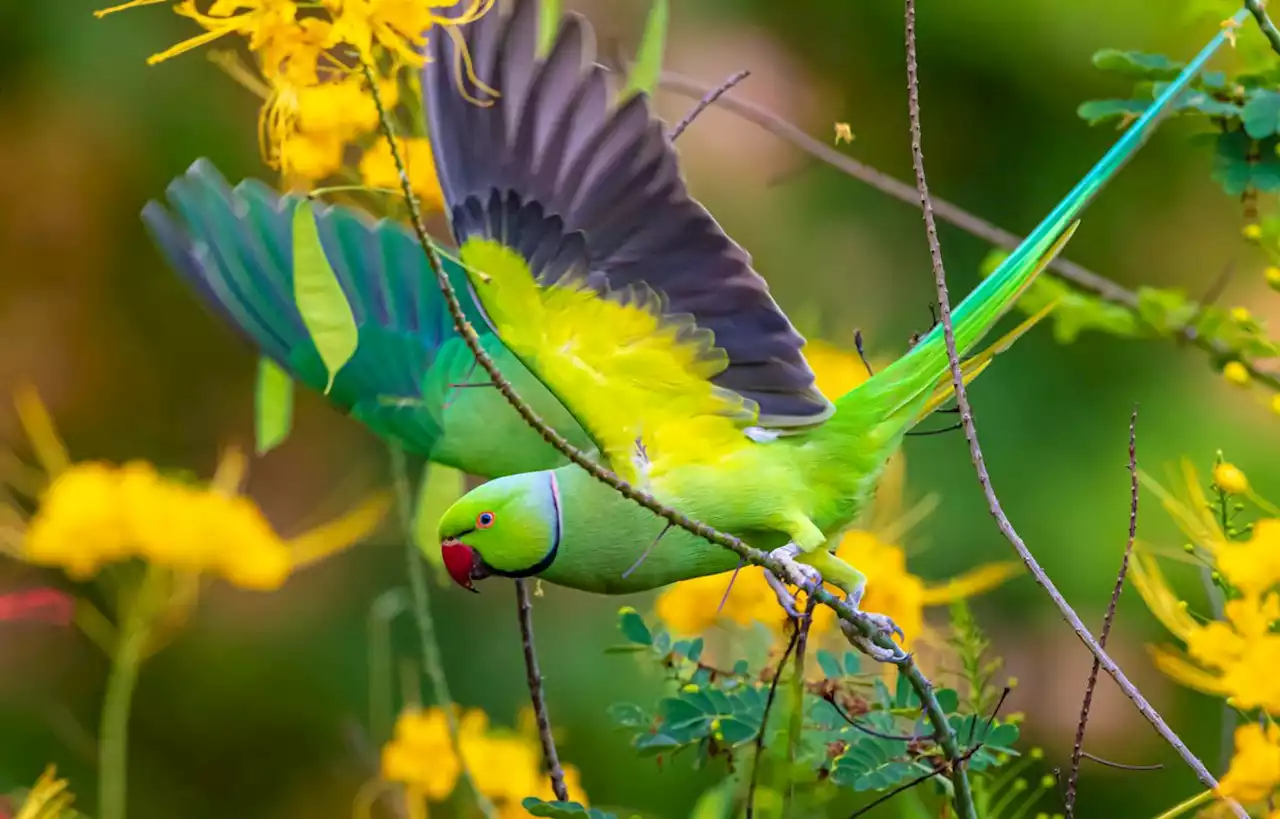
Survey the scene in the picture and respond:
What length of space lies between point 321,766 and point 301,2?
145 centimetres

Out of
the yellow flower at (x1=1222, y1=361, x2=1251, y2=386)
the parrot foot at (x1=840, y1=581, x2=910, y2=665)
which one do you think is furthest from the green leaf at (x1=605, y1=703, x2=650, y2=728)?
the yellow flower at (x1=1222, y1=361, x2=1251, y2=386)

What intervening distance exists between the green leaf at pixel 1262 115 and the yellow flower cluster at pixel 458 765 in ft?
1.68

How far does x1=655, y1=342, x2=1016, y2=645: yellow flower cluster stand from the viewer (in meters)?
0.85

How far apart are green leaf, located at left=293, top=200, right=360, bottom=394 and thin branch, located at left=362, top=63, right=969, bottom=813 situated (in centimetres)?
9

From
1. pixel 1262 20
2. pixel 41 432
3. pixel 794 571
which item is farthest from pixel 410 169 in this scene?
pixel 41 432

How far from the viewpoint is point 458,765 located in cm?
90

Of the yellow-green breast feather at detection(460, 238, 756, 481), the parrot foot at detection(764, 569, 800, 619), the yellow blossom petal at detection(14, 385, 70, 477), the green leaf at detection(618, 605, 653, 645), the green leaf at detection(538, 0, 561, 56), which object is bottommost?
the yellow blossom petal at detection(14, 385, 70, 477)

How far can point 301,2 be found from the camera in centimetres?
63

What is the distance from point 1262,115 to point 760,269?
119 centimetres

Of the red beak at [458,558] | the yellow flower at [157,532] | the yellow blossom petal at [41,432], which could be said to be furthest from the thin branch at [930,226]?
the yellow blossom petal at [41,432]

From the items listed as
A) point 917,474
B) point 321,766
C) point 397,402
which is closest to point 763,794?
point 397,402

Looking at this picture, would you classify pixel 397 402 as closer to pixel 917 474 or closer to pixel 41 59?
pixel 917 474

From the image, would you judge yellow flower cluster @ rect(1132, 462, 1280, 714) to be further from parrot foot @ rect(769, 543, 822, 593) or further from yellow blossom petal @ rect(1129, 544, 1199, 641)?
parrot foot @ rect(769, 543, 822, 593)

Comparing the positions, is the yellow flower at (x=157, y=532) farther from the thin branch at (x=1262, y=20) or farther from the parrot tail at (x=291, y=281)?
the thin branch at (x=1262, y=20)
